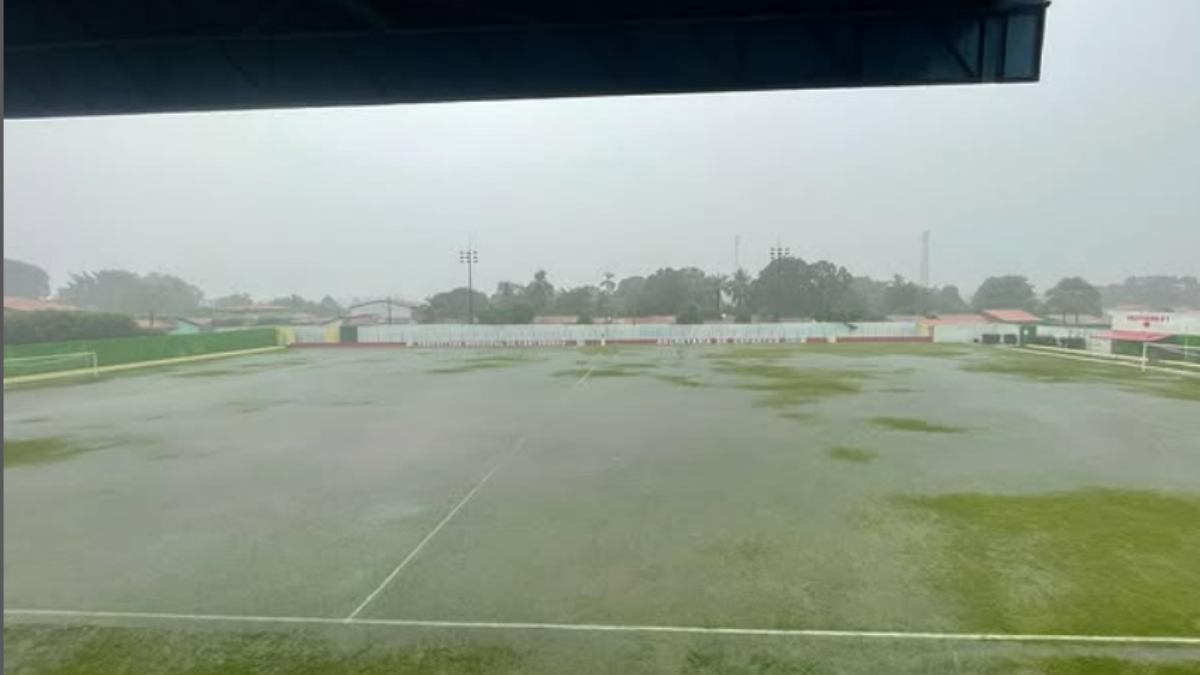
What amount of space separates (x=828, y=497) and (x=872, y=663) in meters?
5.61

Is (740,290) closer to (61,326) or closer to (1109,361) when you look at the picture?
(1109,361)

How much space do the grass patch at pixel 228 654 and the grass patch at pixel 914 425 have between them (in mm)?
15246

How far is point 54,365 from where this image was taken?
39.6 metres

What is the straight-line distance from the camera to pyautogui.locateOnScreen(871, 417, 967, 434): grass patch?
18.4 meters

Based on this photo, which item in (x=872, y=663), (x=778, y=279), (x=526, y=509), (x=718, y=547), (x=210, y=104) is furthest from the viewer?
(x=778, y=279)

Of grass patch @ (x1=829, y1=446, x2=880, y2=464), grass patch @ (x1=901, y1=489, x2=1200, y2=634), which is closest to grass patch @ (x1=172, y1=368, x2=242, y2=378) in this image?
grass patch @ (x1=829, y1=446, x2=880, y2=464)

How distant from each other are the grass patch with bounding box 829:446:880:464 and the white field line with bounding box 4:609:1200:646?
7732 millimetres

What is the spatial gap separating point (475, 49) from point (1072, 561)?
11.1 m

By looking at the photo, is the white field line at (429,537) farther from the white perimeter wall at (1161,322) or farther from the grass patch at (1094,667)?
the white perimeter wall at (1161,322)

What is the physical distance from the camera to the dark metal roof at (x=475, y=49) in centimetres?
854

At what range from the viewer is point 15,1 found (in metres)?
8.24

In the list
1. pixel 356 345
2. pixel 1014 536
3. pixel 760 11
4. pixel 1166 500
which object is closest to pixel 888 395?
pixel 1166 500

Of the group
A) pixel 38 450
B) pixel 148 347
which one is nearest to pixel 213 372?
pixel 148 347

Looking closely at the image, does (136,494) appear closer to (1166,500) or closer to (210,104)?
(210,104)
